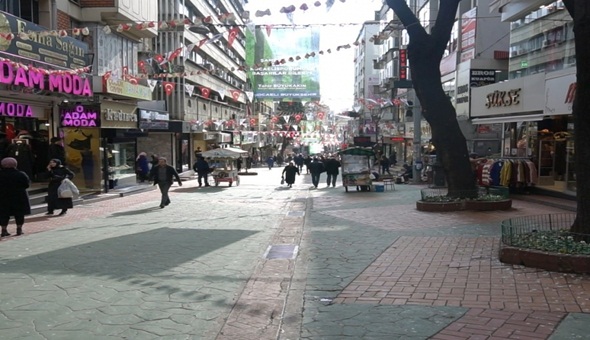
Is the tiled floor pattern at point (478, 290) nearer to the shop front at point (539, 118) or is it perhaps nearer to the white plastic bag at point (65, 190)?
the shop front at point (539, 118)

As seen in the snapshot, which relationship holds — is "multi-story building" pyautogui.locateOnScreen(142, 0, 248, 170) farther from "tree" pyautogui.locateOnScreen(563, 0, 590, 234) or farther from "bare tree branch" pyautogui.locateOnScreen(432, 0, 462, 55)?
"tree" pyautogui.locateOnScreen(563, 0, 590, 234)

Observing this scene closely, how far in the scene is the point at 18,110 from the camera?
16.0 m

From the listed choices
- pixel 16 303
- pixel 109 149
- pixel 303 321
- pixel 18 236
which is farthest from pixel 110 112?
pixel 303 321

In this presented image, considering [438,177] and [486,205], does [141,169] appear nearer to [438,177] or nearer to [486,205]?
[438,177]

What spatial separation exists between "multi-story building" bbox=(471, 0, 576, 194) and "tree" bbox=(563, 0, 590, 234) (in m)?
7.59

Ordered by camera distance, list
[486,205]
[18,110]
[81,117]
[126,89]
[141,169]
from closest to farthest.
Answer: [486,205], [18,110], [81,117], [126,89], [141,169]

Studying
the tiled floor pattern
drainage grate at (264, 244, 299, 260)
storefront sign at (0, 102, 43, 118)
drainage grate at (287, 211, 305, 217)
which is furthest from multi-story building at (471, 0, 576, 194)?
storefront sign at (0, 102, 43, 118)

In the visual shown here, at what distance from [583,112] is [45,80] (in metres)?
13.2

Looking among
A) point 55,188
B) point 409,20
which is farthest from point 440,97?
point 55,188

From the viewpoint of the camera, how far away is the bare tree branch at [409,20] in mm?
13219

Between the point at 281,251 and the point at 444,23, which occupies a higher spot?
the point at 444,23

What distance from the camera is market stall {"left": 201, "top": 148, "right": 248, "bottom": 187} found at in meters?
25.3

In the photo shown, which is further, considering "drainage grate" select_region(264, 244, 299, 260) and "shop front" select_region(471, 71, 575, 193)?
"shop front" select_region(471, 71, 575, 193)

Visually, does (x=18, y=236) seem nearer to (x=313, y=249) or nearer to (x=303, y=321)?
(x=313, y=249)
